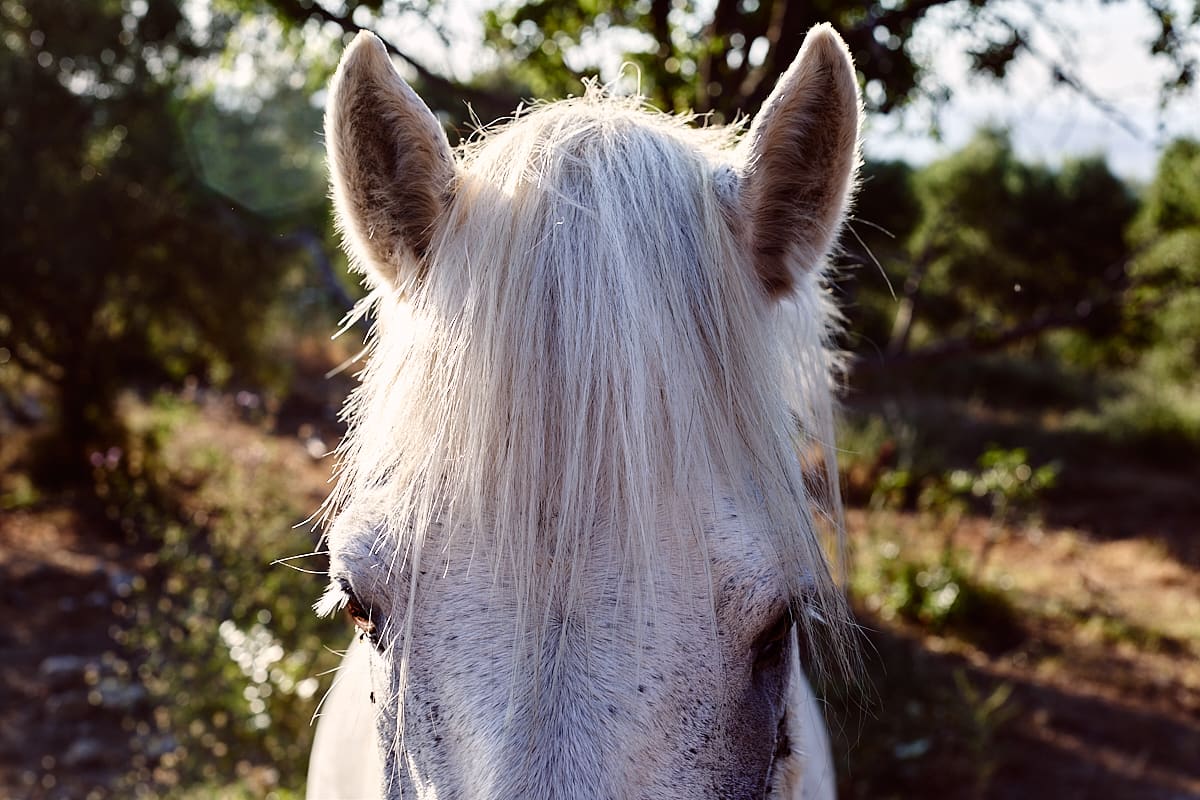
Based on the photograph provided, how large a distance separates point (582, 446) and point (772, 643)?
0.42 m

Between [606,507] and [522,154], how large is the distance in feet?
1.88

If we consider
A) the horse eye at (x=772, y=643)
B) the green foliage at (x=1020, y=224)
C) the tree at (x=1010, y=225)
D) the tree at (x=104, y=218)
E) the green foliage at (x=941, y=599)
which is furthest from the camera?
the green foliage at (x=1020, y=224)

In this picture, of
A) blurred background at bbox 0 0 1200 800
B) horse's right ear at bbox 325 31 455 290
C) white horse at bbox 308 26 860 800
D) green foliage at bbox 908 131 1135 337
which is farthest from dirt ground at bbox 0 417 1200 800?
green foliage at bbox 908 131 1135 337

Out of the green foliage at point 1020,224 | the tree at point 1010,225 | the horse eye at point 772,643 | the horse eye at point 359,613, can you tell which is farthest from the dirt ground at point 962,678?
the green foliage at point 1020,224

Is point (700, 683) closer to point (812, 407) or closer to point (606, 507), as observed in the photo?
point (606, 507)

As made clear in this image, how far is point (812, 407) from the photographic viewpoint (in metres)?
1.58

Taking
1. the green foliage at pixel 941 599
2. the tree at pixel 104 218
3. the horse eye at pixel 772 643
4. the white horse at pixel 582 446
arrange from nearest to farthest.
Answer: the white horse at pixel 582 446
the horse eye at pixel 772 643
the green foliage at pixel 941 599
the tree at pixel 104 218

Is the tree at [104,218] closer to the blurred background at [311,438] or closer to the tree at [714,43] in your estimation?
the blurred background at [311,438]

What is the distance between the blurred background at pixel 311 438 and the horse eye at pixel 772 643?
243 mm

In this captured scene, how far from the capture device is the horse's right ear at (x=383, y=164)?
4.13 feet

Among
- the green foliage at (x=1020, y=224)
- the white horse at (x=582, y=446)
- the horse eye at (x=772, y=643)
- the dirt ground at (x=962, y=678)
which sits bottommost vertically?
the dirt ground at (x=962, y=678)

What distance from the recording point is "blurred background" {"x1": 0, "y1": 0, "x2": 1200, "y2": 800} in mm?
3555

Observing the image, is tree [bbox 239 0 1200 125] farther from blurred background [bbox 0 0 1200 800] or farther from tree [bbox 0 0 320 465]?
tree [bbox 0 0 320 465]

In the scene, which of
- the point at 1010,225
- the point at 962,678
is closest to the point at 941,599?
the point at 962,678
